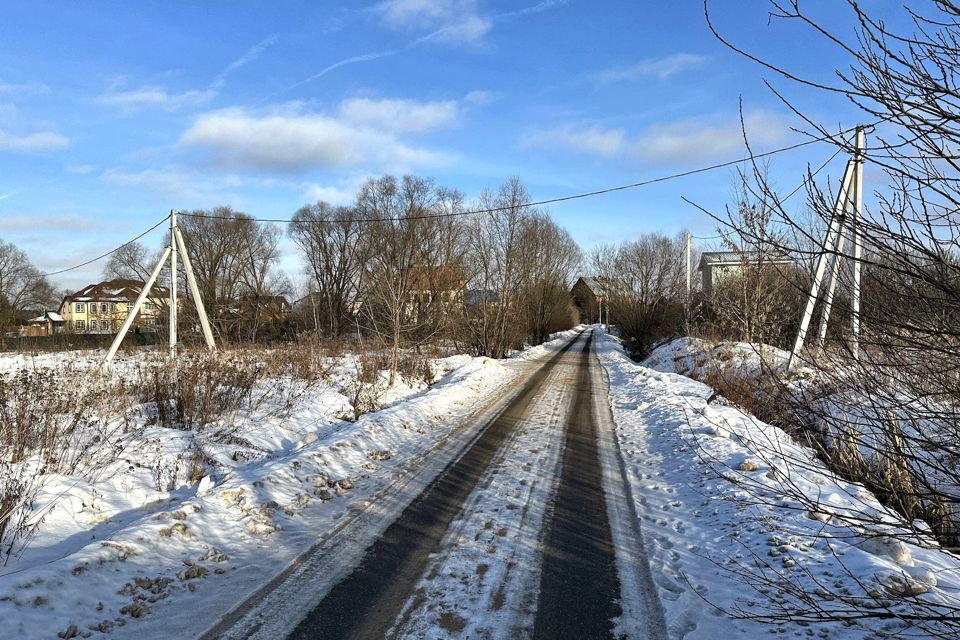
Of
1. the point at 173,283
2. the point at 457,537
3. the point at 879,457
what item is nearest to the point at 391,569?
the point at 457,537

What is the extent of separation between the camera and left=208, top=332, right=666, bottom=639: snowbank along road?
3365 mm

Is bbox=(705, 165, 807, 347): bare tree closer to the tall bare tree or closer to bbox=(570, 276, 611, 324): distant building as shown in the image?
the tall bare tree

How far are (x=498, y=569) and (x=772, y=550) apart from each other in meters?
2.29

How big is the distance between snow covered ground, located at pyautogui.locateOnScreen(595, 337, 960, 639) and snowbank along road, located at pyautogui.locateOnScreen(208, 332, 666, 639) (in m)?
0.29

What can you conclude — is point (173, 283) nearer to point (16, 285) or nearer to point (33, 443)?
point (33, 443)

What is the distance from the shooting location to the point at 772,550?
435cm

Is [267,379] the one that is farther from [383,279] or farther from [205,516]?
[205,516]

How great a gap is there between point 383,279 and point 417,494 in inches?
394

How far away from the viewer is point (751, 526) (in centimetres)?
488

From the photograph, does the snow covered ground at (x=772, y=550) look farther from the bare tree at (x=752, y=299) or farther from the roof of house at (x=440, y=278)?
the roof of house at (x=440, y=278)

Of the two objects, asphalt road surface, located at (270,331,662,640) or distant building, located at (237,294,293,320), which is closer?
asphalt road surface, located at (270,331,662,640)

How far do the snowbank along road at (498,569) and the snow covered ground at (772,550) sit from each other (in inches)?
11.3

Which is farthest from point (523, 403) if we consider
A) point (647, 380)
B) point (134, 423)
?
point (134, 423)

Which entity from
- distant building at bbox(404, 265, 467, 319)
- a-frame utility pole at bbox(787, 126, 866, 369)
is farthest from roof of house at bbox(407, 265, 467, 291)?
a-frame utility pole at bbox(787, 126, 866, 369)
